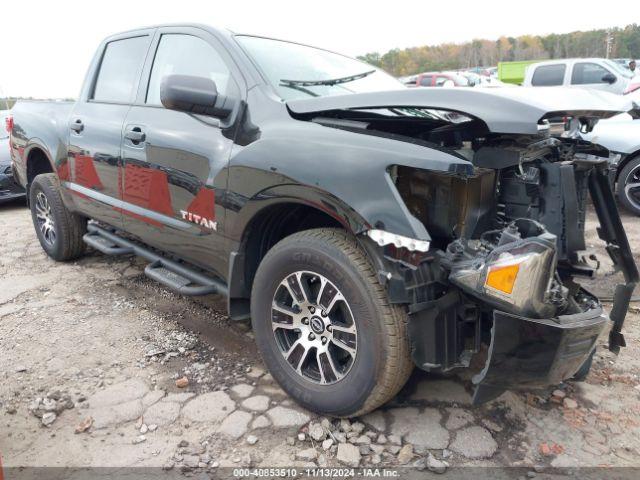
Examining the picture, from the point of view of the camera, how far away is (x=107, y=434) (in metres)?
2.37

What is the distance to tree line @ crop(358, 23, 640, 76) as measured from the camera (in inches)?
2344

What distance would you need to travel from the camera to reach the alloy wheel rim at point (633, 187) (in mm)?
5895

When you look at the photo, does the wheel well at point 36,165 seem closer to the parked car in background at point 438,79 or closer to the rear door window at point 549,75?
the rear door window at point 549,75

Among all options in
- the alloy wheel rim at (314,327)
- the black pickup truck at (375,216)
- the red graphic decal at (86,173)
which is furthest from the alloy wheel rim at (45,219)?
the alloy wheel rim at (314,327)

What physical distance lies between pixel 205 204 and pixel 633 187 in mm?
5302

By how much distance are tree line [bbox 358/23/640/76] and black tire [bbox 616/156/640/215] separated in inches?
2116

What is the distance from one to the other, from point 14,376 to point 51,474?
0.94 meters

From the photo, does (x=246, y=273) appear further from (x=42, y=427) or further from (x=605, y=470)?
(x=605, y=470)

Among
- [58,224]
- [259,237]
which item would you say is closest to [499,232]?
[259,237]

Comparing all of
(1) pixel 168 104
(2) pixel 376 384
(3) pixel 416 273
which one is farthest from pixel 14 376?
(3) pixel 416 273

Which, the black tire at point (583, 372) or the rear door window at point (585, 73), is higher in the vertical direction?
the rear door window at point (585, 73)

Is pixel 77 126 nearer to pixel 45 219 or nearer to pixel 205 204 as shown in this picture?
pixel 45 219

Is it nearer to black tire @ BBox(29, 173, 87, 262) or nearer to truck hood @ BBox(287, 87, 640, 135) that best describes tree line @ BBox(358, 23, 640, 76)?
black tire @ BBox(29, 173, 87, 262)

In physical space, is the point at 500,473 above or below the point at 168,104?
below
